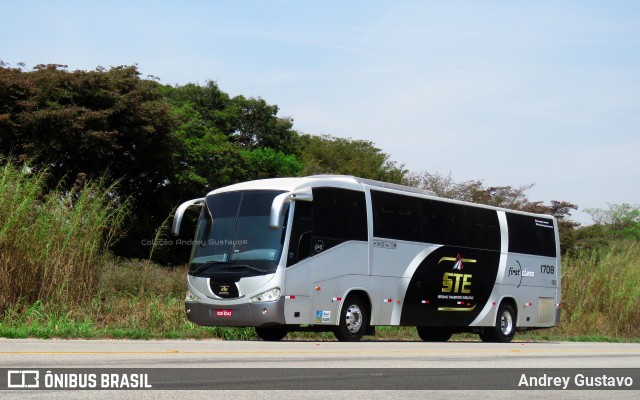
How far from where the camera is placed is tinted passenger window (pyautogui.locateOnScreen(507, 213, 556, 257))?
26.0 m

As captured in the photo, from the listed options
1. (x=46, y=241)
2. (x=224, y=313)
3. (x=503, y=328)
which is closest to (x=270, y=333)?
(x=224, y=313)

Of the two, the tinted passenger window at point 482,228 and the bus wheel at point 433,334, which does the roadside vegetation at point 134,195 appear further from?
the tinted passenger window at point 482,228

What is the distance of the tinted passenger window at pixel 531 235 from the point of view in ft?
85.4

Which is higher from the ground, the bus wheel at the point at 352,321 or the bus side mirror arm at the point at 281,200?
the bus side mirror arm at the point at 281,200

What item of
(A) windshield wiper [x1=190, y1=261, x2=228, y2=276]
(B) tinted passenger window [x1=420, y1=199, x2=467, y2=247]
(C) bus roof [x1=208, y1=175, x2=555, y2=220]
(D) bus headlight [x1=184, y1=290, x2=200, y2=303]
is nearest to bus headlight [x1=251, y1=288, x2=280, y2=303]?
(A) windshield wiper [x1=190, y1=261, x2=228, y2=276]

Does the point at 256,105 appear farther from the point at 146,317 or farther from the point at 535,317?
the point at 146,317

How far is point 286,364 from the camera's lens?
1137 centimetres

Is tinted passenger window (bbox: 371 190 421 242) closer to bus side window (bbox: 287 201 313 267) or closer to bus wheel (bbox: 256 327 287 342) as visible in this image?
bus side window (bbox: 287 201 313 267)

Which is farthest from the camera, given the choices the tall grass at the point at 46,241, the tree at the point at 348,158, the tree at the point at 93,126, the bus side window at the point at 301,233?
the tree at the point at 348,158

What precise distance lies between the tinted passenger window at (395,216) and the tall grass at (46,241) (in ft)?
18.4

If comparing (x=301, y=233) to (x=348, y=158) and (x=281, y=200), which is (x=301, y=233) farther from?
(x=348, y=158)

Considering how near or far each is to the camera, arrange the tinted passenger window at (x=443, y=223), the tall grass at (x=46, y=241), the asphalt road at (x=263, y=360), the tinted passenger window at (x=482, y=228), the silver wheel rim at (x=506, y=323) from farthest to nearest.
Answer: the silver wheel rim at (x=506, y=323) < the tinted passenger window at (x=482, y=228) < the tinted passenger window at (x=443, y=223) < the tall grass at (x=46, y=241) < the asphalt road at (x=263, y=360)

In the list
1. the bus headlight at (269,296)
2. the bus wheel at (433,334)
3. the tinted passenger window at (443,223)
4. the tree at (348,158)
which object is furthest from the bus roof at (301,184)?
the tree at (348,158)

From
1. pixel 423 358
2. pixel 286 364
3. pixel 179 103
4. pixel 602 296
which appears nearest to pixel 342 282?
pixel 423 358
